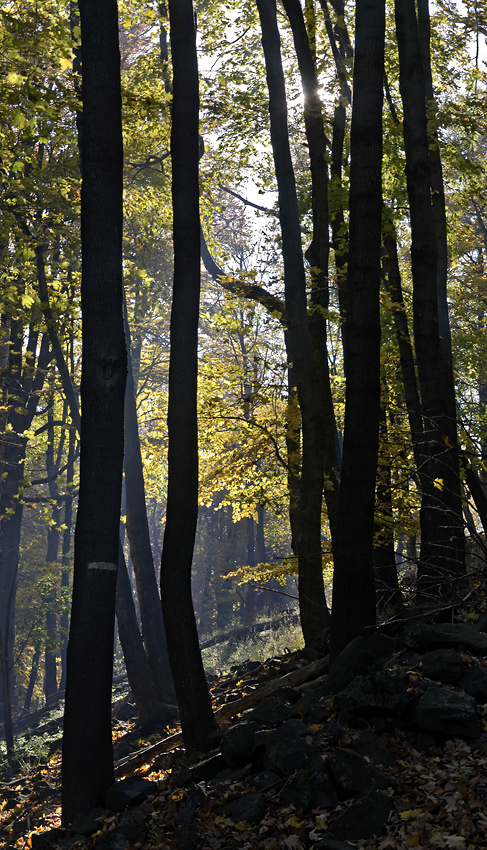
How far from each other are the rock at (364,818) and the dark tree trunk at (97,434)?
2250 mm

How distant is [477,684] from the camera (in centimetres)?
502

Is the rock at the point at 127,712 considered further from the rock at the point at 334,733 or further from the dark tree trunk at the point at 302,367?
the rock at the point at 334,733

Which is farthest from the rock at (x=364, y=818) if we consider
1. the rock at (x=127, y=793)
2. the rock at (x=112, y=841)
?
the rock at (x=127, y=793)

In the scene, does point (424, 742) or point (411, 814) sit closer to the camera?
point (411, 814)

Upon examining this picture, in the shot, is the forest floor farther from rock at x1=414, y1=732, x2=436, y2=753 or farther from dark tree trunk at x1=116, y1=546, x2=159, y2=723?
dark tree trunk at x1=116, y1=546, x2=159, y2=723

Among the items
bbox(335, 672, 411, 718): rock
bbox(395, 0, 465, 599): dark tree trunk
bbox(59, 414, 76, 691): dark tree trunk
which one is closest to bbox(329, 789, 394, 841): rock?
bbox(335, 672, 411, 718): rock

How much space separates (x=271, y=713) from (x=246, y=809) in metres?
1.05

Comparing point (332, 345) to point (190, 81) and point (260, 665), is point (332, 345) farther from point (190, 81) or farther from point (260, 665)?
point (190, 81)

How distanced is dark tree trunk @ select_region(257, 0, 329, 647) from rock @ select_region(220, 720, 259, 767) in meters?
3.60

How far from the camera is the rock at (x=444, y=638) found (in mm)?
5648

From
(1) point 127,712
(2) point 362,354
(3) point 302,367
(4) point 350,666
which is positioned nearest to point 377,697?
(4) point 350,666

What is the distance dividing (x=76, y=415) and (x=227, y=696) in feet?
20.2

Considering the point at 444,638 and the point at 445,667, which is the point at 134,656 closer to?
the point at 444,638

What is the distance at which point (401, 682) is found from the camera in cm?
503
